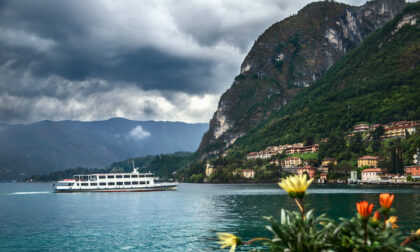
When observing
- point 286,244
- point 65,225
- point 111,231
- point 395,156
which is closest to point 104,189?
point 65,225

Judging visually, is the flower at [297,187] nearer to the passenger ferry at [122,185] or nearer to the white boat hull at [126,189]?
the passenger ferry at [122,185]

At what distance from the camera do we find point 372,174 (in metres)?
178

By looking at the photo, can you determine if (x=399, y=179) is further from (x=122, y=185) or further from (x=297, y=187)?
(x=297, y=187)

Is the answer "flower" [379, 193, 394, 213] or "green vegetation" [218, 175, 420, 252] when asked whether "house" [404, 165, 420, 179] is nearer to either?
"green vegetation" [218, 175, 420, 252]

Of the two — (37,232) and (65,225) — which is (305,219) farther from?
(65,225)

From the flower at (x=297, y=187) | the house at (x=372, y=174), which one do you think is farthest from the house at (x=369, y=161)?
the flower at (x=297, y=187)

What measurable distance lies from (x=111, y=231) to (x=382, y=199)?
48.9 meters

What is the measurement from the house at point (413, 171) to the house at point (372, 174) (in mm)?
9971

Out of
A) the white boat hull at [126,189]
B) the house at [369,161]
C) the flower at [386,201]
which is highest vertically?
the flower at [386,201]

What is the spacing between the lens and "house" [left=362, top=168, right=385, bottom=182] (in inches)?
6939

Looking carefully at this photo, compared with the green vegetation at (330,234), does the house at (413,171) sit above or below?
below

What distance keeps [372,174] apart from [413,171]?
16509 millimetres

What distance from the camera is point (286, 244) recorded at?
48.4 feet

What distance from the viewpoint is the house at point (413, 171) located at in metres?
165
